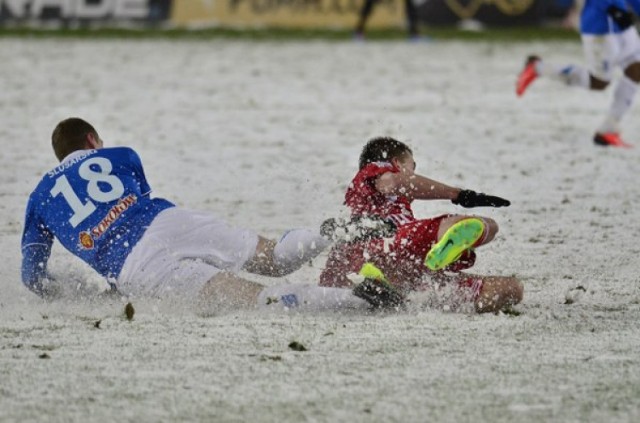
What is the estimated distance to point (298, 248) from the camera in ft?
21.1

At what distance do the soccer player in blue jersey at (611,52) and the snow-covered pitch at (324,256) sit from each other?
35cm

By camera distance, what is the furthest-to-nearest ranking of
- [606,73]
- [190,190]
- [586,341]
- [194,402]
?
[606,73] < [190,190] < [586,341] < [194,402]

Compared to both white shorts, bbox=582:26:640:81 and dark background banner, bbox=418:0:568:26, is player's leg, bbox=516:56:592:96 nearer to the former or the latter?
white shorts, bbox=582:26:640:81

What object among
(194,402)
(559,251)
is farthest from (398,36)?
(194,402)

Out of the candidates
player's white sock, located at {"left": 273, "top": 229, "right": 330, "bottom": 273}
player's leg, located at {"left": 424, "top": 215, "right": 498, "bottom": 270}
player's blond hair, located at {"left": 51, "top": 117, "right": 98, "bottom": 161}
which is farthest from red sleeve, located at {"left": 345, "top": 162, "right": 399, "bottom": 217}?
player's blond hair, located at {"left": 51, "top": 117, "right": 98, "bottom": 161}

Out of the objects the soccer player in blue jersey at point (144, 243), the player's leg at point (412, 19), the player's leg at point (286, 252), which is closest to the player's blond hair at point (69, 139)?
the soccer player in blue jersey at point (144, 243)

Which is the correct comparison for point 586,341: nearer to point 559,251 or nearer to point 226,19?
point 559,251

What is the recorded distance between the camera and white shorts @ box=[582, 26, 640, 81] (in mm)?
12312

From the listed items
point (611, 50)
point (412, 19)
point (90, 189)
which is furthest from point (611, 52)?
point (412, 19)

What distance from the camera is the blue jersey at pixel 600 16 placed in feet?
39.9

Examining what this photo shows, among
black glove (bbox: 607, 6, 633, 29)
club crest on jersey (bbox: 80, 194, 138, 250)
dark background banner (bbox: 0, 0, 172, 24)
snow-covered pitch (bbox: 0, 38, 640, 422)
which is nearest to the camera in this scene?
snow-covered pitch (bbox: 0, 38, 640, 422)

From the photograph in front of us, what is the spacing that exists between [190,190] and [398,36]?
14.8 m

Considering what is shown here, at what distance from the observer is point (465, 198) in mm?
6090

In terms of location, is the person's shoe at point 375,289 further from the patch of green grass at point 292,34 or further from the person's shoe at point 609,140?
the patch of green grass at point 292,34
